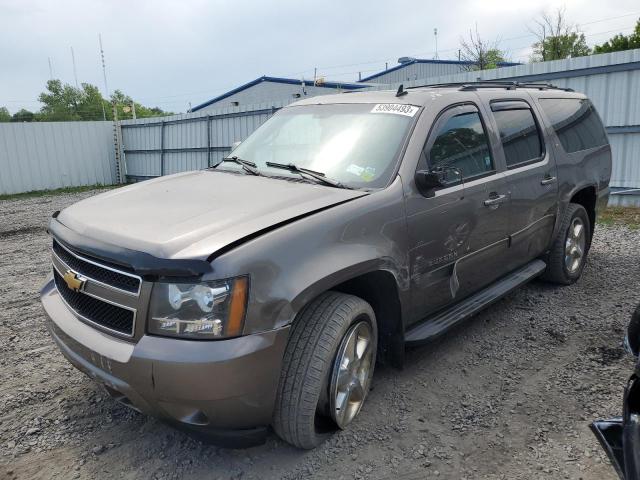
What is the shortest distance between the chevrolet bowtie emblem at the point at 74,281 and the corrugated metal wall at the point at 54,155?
17.3m

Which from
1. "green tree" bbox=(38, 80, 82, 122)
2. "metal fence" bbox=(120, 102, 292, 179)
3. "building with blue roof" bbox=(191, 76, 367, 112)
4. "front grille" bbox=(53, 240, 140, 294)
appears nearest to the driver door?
"front grille" bbox=(53, 240, 140, 294)

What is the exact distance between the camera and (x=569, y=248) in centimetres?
519

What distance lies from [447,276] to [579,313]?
1898mm

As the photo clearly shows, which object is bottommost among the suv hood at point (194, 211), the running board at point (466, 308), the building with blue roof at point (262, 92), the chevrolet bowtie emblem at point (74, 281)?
the running board at point (466, 308)

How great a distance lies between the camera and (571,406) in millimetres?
3174

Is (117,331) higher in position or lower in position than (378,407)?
higher

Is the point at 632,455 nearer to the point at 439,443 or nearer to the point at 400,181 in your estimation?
the point at 439,443

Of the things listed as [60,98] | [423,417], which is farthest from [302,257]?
[60,98]

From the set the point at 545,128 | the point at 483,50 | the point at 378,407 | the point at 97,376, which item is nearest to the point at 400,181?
the point at 378,407

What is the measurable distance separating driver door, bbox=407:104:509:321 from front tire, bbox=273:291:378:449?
0.57 metres

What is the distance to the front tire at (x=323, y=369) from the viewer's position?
252 cm

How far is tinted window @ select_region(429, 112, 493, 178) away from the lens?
3490 millimetres

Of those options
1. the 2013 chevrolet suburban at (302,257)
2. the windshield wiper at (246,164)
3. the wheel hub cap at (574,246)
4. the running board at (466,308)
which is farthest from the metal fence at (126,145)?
the windshield wiper at (246,164)

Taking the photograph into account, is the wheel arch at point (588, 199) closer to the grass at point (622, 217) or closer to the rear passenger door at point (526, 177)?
the rear passenger door at point (526, 177)
